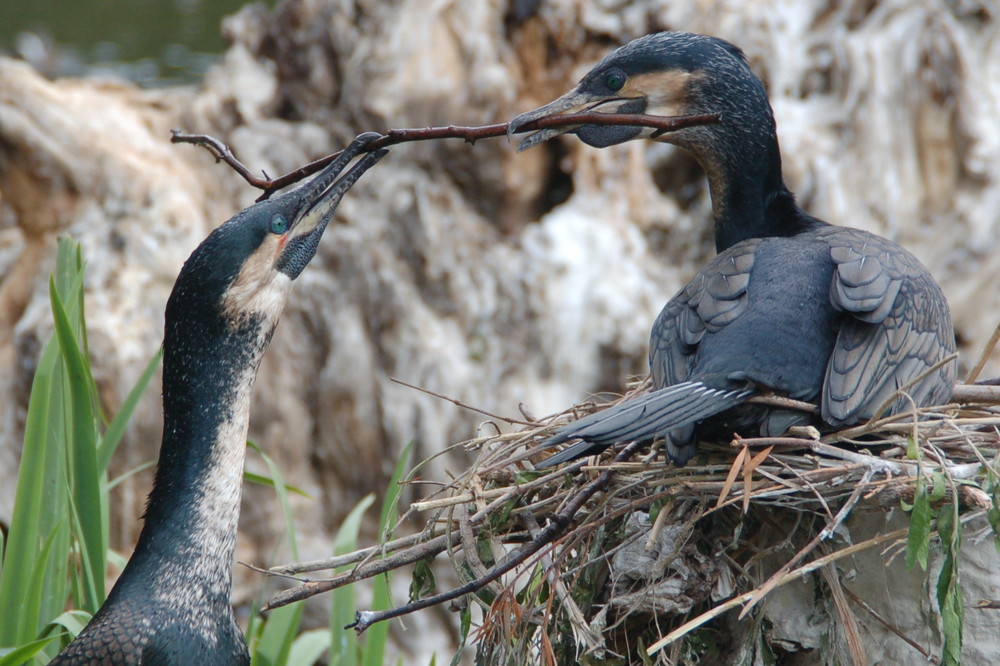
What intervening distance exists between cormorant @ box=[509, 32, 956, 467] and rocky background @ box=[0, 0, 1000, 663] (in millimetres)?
2210

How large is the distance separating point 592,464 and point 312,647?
1328 millimetres

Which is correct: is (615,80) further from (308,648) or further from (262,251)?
(308,648)

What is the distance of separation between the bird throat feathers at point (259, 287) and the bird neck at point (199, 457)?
0.07 feet

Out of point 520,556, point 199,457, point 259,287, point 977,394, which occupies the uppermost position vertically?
point 259,287

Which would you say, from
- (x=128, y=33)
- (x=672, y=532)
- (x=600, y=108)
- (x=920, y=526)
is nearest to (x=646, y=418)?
(x=672, y=532)

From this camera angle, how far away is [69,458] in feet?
7.29

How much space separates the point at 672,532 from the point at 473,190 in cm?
315

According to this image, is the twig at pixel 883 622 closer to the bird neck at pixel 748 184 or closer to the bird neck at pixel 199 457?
the bird neck at pixel 748 184

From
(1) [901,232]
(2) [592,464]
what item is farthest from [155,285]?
(1) [901,232]

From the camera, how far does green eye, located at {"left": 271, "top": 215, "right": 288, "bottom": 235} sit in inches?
82.9

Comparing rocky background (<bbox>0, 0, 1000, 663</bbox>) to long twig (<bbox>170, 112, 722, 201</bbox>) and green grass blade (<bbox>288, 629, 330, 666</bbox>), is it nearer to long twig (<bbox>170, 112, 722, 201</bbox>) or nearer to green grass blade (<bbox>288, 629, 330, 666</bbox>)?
green grass blade (<bbox>288, 629, 330, 666</bbox>)

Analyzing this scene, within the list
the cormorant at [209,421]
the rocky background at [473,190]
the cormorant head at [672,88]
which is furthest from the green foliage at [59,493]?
the rocky background at [473,190]

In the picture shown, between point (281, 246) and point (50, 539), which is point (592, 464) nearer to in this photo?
point (281, 246)

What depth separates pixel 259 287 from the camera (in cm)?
211
